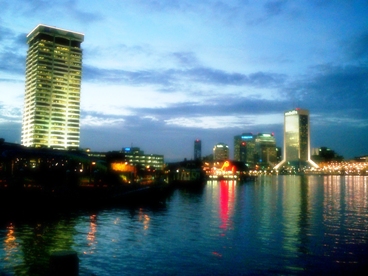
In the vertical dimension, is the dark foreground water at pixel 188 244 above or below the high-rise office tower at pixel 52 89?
below

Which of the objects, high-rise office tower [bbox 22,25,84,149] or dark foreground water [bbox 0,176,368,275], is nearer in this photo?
dark foreground water [bbox 0,176,368,275]

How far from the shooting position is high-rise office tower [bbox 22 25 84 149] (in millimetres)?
175750

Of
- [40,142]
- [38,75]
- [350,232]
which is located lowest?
[350,232]

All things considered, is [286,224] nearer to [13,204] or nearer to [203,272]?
[203,272]

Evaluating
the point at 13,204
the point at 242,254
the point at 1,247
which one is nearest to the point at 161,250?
the point at 242,254

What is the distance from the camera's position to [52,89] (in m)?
180

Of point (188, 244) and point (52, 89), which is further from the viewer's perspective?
point (52, 89)

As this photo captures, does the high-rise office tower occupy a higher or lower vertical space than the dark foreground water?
higher

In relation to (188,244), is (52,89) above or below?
above

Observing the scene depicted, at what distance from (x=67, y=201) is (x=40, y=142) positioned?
141 m

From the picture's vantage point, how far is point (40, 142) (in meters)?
174

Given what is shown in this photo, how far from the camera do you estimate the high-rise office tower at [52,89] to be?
577ft

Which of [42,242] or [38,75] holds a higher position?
[38,75]

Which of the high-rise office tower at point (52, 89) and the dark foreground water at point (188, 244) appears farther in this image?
the high-rise office tower at point (52, 89)
